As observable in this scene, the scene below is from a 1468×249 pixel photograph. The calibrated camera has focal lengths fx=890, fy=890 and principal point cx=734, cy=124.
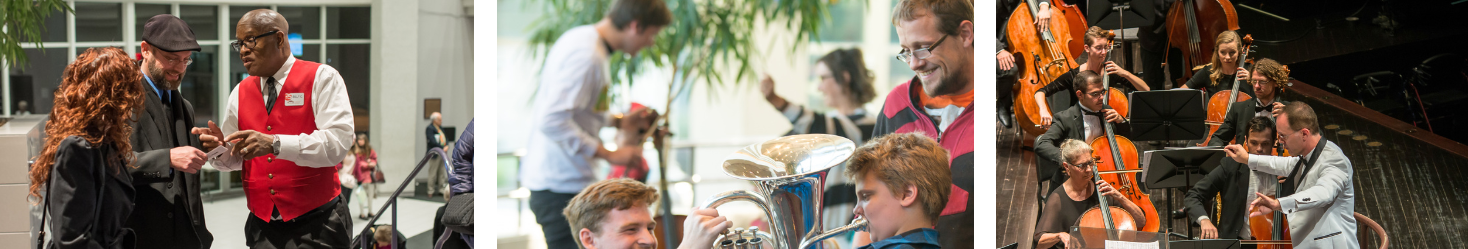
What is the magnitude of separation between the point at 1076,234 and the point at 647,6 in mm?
1759

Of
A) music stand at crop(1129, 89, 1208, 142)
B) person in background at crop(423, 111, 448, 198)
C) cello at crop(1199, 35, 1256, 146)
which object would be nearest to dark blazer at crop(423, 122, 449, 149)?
person in background at crop(423, 111, 448, 198)

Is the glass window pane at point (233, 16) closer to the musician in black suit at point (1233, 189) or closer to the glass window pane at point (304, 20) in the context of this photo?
the glass window pane at point (304, 20)

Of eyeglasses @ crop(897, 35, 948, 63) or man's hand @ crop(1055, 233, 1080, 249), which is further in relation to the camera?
man's hand @ crop(1055, 233, 1080, 249)

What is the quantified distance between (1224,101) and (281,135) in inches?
124

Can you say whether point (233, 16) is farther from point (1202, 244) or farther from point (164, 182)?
point (1202, 244)

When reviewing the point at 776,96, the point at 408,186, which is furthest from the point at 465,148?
the point at 776,96

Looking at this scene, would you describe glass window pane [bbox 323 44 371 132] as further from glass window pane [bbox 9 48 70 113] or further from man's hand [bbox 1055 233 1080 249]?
man's hand [bbox 1055 233 1080 249]

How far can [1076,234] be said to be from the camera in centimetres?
323

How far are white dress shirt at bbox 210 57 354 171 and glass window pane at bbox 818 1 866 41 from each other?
149 centimetres

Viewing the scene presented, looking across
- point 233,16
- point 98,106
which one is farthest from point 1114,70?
point 98,106

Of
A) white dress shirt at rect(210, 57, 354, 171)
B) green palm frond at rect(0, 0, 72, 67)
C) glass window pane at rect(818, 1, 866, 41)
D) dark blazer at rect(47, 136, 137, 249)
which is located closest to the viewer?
dark blazer at rect(47, 136, 137, 249)

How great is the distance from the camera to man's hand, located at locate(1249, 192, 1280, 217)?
320 cm

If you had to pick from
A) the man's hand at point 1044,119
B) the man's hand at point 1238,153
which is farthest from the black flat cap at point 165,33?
the man's hand at point 1238,153

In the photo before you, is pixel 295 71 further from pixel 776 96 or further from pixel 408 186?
pixel 776 96
